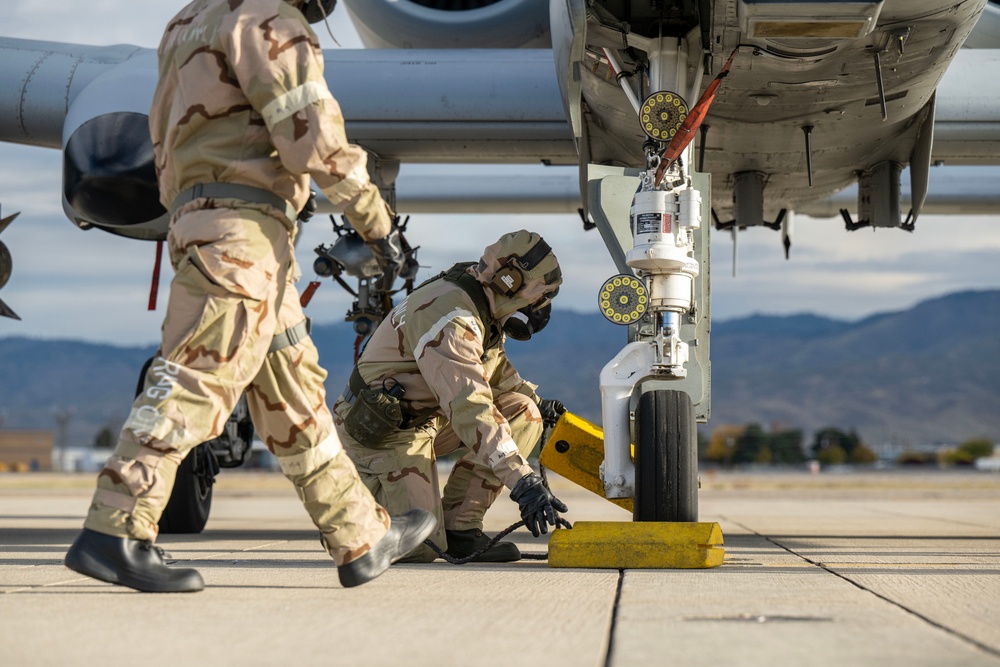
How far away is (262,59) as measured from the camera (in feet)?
12.7

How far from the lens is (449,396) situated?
5.20m

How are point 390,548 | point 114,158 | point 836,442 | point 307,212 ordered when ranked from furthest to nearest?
1. point 836,442
2. point 114,158
3. point 307,212
4. point 390,548

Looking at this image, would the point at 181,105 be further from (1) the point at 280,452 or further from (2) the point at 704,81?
(2) the point at 704,81

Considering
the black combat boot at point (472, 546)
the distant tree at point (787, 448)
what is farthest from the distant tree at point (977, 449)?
the black combat boot at point (472, 546)

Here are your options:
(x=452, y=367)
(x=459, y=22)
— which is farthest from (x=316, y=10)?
(x=459, y=22)

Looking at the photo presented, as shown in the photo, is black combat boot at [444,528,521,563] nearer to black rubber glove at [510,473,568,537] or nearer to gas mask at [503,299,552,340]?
black rubber glove at [510,473,568,537]

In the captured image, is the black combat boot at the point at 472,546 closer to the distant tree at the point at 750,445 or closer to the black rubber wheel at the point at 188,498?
the black rubber wheel at the point at 188,498

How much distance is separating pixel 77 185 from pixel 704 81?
4043 mm

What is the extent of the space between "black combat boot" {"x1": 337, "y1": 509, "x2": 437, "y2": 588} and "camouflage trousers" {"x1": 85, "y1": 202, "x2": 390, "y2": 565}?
0.03 metres

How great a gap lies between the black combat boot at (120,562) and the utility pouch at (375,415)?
193 cm

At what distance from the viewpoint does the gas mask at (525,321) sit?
608cm

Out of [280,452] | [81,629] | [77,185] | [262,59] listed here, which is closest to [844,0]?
[262,59]

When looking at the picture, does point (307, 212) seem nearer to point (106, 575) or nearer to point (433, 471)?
point (106, 575)

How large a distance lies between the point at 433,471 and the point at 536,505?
43.7 inches
